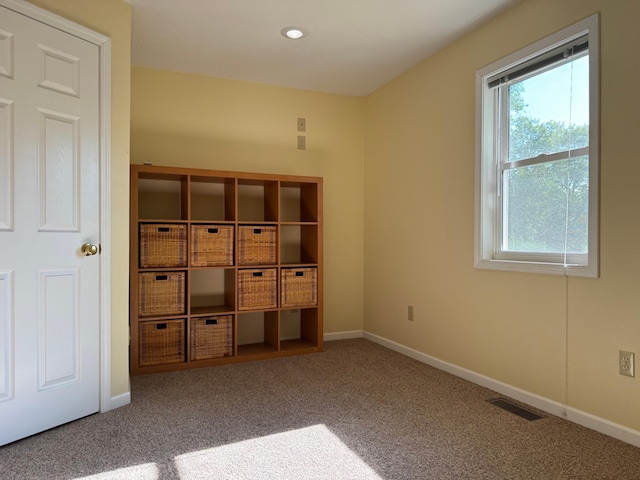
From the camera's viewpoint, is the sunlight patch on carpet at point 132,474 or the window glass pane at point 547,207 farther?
the window glass pane at point 547,207

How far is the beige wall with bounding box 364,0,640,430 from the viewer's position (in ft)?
6.73

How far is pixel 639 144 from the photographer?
6.50 feet

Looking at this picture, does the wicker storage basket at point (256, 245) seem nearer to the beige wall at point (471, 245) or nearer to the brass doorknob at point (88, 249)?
the beige wall at point (471, 245)

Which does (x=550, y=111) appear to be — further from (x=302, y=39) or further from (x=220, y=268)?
(x=220, y=268)

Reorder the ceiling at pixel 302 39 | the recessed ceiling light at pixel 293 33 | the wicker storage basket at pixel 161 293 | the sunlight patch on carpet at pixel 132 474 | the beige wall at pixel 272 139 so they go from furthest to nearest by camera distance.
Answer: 1. the beige wall at pixel 272 139
2. the wicker storage basket at pixel 161 293
3. the recessed ceiling light at pixel 293 33
4. the ceiling at pixel 302 39
5. the sunlight patch on carpet at pixel 132 474

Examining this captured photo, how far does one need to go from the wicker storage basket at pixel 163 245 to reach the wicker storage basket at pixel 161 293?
81 mm

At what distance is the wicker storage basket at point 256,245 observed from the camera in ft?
11.2

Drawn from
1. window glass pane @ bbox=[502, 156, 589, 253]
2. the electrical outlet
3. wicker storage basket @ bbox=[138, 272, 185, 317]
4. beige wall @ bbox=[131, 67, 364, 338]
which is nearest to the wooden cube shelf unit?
wicker storage basket @ bbox=[138, 272, 185, 317]

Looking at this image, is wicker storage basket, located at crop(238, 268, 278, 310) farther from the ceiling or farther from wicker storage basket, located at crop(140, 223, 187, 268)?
the ceiling

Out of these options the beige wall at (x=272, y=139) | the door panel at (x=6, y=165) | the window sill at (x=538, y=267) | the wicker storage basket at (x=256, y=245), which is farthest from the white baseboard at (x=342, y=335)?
the door panel at (x=6, y=165)

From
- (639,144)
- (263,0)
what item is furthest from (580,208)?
(263,0)

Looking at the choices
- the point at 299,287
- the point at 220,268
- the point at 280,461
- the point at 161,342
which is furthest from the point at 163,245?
the point at 280,461

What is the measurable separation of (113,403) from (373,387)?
154 cm

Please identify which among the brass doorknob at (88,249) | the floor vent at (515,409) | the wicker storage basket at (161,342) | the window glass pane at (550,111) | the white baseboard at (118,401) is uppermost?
the window glass pane at (550,111)
